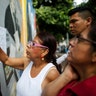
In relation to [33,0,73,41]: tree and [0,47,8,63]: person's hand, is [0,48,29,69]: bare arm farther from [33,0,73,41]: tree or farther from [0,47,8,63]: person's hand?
[33,0,73,41]: tree

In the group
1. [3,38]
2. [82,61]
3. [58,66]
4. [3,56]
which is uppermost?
[82,61]

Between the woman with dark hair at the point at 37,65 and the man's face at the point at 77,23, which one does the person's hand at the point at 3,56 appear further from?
the man's face at the point at 77,23

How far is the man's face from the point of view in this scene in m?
3.01

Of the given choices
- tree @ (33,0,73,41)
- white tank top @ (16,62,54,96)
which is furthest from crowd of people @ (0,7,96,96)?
tree @ (33,0,73,41)

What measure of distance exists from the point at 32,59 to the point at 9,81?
0.82 m

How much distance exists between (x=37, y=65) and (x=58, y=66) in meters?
0.21

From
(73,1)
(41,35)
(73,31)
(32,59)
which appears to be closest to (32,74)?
(32,59)

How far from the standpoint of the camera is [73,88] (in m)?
1.65

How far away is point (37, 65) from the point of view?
267cm

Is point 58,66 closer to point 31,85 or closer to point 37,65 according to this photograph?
point 37,65

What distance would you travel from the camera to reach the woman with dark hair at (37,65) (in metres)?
2.47

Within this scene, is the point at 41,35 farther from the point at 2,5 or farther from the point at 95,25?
the point at 95,25

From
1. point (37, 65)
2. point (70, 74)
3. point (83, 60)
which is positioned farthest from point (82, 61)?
point (37, 65)

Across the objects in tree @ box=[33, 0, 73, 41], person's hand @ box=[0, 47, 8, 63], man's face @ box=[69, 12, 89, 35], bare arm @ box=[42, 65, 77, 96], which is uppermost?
bare arm @ box=[42, 65, 77, 96]
